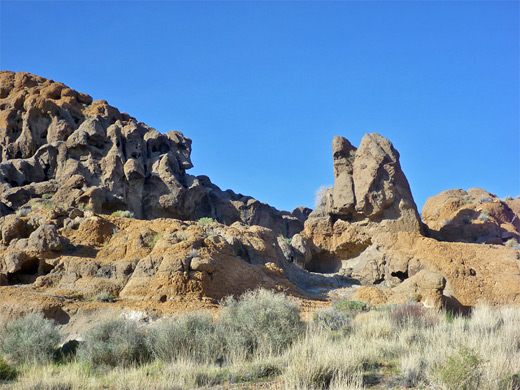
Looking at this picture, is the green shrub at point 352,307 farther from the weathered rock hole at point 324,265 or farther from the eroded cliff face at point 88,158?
the eroded cliff face at point 88,158

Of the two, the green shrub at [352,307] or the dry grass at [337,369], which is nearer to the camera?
the dry grass at [337,369]

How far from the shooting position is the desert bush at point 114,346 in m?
9.32

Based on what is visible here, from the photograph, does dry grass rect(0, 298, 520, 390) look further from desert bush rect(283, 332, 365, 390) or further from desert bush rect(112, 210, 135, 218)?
desert bush rect(112, 210, 135, 218)

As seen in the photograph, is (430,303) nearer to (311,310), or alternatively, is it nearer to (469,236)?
(311,310)

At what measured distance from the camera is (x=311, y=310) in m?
13.5

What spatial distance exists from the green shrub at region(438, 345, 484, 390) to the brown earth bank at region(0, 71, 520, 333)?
280 inches

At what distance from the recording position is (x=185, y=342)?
31.6 feet

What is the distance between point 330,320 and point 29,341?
6.18m

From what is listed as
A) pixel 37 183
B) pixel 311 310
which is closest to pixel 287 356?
pixel 311 310

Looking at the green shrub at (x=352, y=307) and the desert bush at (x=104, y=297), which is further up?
the desert bush at (x=104, y=297)

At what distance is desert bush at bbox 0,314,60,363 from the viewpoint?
9.46m

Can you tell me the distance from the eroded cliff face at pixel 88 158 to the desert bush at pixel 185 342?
17.6 m

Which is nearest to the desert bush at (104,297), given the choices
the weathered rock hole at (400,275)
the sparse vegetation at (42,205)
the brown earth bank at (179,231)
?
the brown earth bank at (179,231)

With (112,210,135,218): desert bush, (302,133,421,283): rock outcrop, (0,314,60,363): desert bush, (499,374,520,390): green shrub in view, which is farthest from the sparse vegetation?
(499,374,520,390): green shrub
